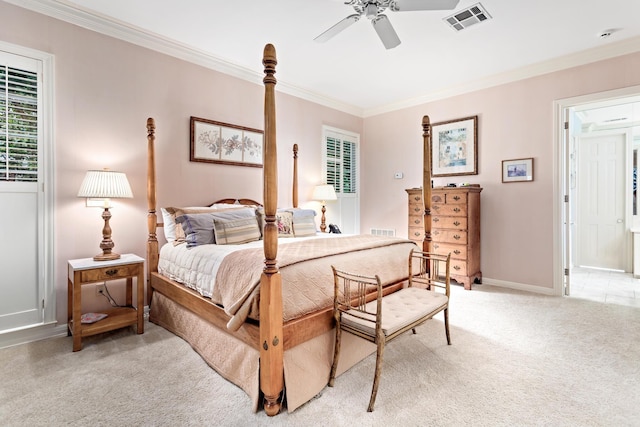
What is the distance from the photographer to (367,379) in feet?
6.77

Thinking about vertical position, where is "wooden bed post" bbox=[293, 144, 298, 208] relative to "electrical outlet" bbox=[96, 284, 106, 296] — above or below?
above

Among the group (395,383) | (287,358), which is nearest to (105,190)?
(287,358)

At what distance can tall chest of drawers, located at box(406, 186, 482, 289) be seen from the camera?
4.14 meters

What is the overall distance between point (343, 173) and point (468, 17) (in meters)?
3.08

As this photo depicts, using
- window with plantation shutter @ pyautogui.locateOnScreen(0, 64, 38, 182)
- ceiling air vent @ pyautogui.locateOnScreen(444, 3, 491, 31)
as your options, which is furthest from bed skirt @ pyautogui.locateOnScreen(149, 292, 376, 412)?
ceiling air vent @ pyautogui.locateOnScreen(444, 3, 491, 31)

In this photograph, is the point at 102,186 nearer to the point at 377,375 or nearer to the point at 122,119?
the point at 122,119

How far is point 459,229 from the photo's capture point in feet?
13.7

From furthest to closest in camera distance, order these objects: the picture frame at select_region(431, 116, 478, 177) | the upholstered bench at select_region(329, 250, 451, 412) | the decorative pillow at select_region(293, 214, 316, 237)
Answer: the picture frame at select_region(431, 116, 478, 177)
the decorative pillow at select_region(293, 214, 316, 237)
the upholstered bench at select_region(329, 250, 451, 412)

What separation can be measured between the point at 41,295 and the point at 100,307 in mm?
464

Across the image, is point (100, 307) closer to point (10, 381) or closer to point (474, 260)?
point (10, 381)

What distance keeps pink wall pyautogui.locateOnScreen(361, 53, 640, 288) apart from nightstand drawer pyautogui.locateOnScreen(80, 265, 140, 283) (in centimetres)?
423

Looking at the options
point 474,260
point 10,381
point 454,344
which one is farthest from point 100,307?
point 474,260

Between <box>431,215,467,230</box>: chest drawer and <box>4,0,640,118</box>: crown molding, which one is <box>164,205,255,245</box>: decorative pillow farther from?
<box>431,215,467,230</box>: chest drawer

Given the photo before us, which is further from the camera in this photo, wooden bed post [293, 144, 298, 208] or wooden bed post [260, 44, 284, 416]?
wooden bed post [293, 144, 298, 208]
